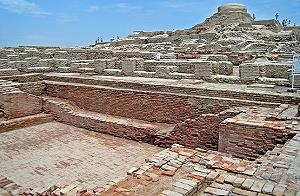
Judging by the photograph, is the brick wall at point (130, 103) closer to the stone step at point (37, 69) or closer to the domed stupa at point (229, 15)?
the stone step at point (37, 69)

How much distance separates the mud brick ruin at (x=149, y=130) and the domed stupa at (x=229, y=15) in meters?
27.8

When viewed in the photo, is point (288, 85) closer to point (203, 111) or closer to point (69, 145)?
point (203, 111)

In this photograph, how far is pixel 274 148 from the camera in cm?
548

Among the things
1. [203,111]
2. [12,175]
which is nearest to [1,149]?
[12,175]

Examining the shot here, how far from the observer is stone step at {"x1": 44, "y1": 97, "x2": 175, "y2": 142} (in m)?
8.73

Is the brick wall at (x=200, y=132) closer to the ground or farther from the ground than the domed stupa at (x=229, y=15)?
closer to the ground

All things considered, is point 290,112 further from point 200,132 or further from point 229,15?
point 229,15

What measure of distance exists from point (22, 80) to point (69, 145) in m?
5.04

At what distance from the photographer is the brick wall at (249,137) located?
5.78 m

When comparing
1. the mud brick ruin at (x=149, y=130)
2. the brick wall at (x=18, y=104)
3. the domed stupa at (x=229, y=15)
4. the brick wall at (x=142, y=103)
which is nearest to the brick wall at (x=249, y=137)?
the mud brick ruin at (x=149, y=130)

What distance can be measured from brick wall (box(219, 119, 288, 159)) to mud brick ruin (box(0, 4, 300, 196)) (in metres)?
0.02

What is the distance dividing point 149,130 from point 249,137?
3.21m

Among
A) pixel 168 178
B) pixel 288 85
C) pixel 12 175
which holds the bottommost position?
pixel 12 175

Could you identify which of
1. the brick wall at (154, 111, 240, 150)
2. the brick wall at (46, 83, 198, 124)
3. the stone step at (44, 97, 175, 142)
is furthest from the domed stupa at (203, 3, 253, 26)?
the brick wall at (154, 111, 240, 150)
